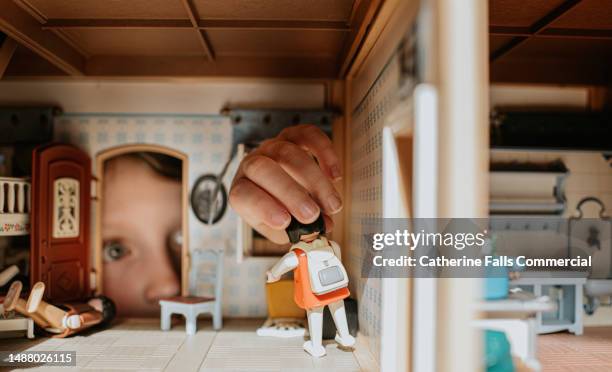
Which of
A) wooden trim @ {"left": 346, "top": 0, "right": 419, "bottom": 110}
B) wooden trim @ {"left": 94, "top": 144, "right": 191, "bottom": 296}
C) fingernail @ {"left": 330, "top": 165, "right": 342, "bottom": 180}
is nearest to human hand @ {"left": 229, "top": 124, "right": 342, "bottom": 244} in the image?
fingernail @ {"left": 330, "top": 165, "right": 342, "bottom": 180}

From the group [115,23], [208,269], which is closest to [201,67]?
[115,23]

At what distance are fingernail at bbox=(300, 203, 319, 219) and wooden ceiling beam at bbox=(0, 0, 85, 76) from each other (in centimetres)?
254

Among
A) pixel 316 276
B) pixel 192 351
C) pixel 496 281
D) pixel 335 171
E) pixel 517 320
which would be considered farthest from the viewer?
pixel 192 351

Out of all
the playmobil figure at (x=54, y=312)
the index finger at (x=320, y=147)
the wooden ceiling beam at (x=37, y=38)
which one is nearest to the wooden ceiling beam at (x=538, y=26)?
the index finger at (x=320, y=147)

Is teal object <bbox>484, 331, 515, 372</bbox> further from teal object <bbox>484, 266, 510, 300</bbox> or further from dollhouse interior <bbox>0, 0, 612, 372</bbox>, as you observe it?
dollhouse interior <bbox>0, 0, 612, 372</bbox>

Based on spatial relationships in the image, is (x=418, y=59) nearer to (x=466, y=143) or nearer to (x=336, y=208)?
(x=466, y=143)

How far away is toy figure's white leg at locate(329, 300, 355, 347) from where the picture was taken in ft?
11.2

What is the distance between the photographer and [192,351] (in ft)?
12.0

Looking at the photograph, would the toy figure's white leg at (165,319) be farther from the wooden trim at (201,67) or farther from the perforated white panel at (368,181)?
the wooden trim at (201,67)

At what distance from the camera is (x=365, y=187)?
3873 millimetres

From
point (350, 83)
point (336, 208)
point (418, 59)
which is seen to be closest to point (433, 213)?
point (418, 59)

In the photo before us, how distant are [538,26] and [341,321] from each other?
8.97 ft

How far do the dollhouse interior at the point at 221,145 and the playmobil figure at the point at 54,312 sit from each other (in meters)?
0.14

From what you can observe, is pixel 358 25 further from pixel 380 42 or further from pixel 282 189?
pixel 282 189
